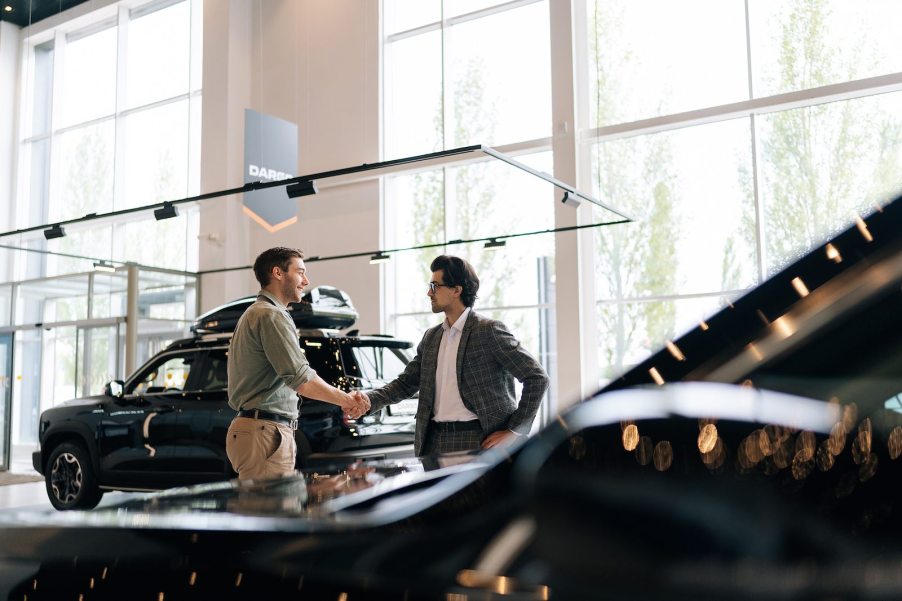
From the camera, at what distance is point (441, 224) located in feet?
44.5

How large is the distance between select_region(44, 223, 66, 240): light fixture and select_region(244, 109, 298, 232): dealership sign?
2.10m

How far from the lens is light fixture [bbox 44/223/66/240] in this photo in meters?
9.48

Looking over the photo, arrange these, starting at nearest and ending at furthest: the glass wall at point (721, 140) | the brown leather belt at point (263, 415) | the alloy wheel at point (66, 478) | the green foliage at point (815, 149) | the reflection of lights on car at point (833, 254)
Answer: the reflection of lights on car at point (833, 254), the brown leather belt at point (263, 415), the alloy wheel at point (66, 478), the green foliage at point (815, 149), the glass wall at point (721, 140)

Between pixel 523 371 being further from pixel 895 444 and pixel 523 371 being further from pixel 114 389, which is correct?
pixel 114 389

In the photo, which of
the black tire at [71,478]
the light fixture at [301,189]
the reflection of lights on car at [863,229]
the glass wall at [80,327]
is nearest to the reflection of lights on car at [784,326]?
the reflection of lights on car at [863,229]

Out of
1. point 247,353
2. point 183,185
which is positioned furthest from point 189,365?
point 183,185

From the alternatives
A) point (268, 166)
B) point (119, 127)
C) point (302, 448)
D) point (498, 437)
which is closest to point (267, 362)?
point (498, 437)

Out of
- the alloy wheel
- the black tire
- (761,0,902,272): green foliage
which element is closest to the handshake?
the black tire

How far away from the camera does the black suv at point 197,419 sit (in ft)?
19.4

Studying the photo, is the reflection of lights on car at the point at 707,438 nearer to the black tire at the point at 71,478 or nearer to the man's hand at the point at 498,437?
the man's hand at the point at 498,437

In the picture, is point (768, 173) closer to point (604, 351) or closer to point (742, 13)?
point (742, 13)

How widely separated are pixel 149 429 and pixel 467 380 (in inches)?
168

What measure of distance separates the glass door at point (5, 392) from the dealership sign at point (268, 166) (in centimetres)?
624

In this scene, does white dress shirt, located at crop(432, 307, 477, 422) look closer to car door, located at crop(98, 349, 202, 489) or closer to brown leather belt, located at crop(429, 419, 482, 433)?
brown leather belt, located at crop(429, 419, 482, 433)
